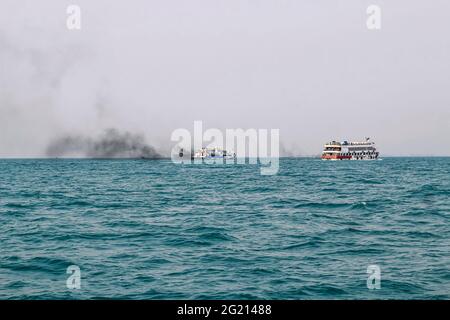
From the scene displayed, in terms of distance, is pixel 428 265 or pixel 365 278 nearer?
pixel 365 278

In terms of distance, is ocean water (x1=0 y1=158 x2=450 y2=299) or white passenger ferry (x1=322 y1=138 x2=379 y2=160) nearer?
ocean water (x1=0 y1=158 x2=450 y2=299)

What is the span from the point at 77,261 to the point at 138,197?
77.6 ft

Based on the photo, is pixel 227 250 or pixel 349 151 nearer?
pixel 227 250

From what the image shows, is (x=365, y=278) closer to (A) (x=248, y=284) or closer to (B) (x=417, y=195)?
(A) (x=248, y=284)

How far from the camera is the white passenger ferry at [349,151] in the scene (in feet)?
573

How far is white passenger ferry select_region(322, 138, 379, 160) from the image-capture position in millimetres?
174625

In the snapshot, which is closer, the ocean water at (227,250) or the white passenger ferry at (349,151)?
the ocean water at (227,250)

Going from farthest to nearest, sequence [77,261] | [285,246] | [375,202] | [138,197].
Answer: [138,197] < [375,202] < [285,246] < [77,261]

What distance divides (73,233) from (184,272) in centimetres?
1044

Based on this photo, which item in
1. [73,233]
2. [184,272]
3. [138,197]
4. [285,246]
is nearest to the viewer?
[184,272]

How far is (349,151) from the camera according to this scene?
17550cm
